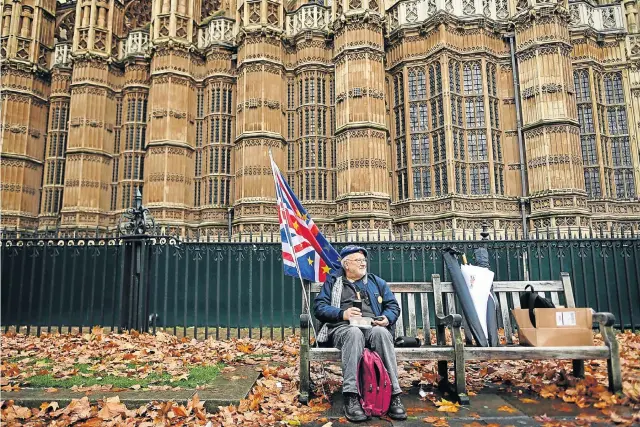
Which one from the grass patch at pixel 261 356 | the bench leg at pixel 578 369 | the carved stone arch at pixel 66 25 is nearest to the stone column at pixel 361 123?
the grass patch at pixel 261 356

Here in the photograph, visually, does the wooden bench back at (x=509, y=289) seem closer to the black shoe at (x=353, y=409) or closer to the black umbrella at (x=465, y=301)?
the black umbrella at (x=465, y=301)

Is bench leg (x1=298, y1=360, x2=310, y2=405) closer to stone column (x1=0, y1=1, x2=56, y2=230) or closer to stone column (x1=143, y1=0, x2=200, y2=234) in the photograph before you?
stone column (x1=143, y1=0, x2=200, y2=234)

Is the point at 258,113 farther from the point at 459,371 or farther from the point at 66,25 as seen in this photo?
the point at 66,25

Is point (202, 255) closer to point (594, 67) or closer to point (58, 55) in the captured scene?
point (594, 67)

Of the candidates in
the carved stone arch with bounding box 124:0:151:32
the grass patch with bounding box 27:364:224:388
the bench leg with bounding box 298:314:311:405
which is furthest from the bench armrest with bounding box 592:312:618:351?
the carved stone arch with bounding box 124:0:151:32

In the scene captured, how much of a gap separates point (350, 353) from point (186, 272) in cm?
492

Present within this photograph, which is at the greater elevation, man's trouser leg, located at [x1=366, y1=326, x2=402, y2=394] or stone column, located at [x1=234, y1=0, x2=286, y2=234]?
stone column, located at [x1=234, y1=0, x2=286, y2=234]

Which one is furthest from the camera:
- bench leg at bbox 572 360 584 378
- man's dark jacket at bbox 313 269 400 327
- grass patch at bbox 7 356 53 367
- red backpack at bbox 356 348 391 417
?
grass patch at bbox 7 356 53 367

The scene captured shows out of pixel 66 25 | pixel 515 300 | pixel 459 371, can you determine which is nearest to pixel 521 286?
pixel 515 300

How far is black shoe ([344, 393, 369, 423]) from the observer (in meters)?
3.34

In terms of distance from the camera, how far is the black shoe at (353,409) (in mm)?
3344

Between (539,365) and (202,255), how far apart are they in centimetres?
615

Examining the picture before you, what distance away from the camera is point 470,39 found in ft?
60.8

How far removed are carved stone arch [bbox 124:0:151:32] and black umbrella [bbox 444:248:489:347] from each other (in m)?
27.8
